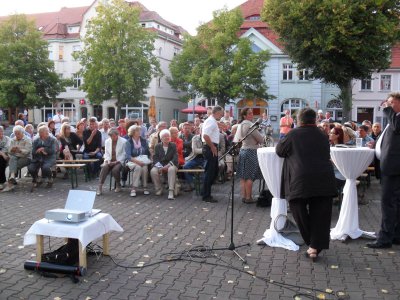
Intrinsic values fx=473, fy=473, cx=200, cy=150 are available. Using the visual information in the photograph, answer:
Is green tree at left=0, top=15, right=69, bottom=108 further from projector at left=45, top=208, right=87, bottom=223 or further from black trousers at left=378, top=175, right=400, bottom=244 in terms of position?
black trousers at left=378, top=175, right=400, bottom=244

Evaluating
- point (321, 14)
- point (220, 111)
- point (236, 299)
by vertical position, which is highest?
point (321, 14)

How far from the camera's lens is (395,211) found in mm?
6203

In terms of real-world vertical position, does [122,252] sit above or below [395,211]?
below

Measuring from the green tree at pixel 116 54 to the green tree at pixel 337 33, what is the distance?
61.4 ft

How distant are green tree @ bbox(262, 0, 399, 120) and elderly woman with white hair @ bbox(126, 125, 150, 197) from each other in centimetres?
1571

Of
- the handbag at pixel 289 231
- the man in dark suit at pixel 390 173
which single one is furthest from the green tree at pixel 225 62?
the man in dark suit at pixel 390 173

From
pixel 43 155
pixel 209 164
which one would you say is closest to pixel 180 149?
pixel 209 164

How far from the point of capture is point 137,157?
10.8 metres

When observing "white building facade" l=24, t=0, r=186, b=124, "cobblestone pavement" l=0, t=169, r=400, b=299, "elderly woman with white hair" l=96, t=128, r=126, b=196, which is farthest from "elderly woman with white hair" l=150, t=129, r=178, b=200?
"white building facade" l=24, t=0, r=186, b=124

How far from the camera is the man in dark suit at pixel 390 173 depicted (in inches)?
239

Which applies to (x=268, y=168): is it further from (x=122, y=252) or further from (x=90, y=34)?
(x=90, y=34)

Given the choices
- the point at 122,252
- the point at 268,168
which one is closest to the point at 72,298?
the point at 122,252

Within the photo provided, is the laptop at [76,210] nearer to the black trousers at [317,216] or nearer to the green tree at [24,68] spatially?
the black trousers at [317,216]

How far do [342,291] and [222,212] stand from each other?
3993 mm
